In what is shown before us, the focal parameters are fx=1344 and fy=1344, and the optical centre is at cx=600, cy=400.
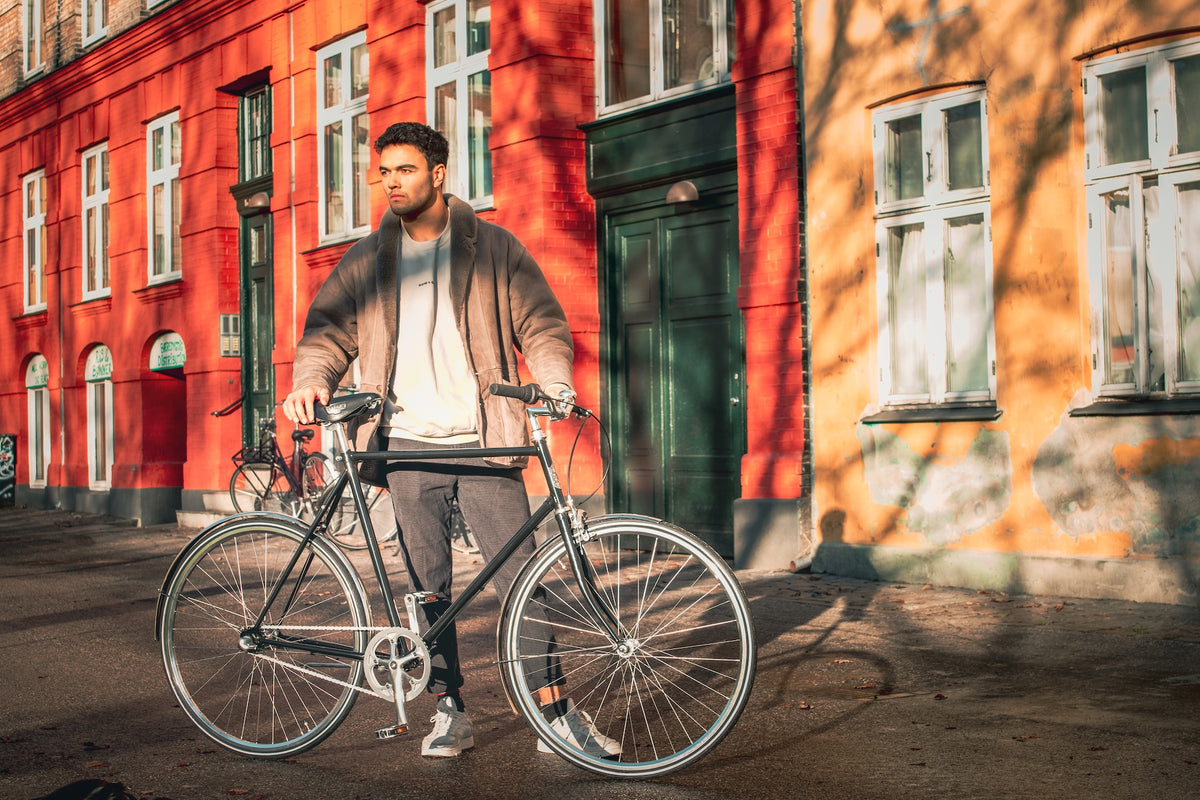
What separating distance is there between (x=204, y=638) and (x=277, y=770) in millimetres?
519

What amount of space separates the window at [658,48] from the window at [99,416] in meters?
11.3

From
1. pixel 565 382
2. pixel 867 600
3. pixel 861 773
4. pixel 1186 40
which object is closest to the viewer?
pixel 861 773

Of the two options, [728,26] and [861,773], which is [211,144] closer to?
[728,26]

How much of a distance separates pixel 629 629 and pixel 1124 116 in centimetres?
559

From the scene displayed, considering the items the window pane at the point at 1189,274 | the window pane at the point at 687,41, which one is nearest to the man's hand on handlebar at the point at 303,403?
the window pane at the point at 1189,274

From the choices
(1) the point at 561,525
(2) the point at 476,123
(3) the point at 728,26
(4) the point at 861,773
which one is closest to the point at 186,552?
(1) the point at 561,525

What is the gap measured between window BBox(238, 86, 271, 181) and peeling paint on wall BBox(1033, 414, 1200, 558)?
1166 cm

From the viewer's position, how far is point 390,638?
4301 mm

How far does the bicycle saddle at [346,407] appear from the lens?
→ 4387 mm

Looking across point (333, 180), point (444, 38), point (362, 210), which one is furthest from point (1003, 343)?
point (333, 180)

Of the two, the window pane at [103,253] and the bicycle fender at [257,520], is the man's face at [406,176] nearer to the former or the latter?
the bicycle fender at [257,520]

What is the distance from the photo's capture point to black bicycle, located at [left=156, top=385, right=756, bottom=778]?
4066 millimetres

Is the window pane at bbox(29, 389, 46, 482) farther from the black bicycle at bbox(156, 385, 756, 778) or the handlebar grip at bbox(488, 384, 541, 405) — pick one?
the handlebar grip at bbox(488, 384, 541, 405)

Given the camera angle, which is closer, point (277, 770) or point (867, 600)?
point (277, 770)
